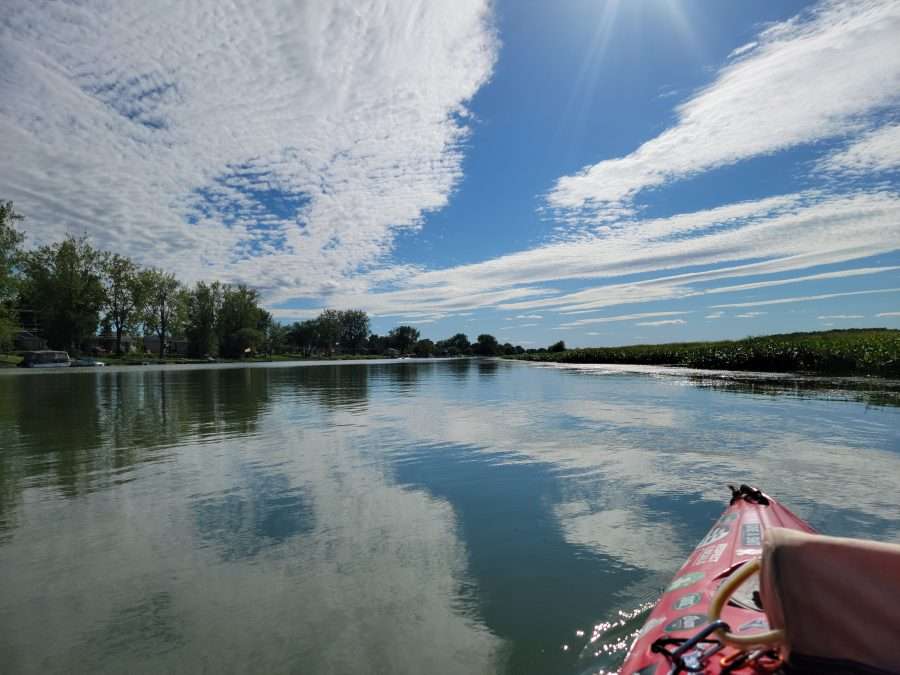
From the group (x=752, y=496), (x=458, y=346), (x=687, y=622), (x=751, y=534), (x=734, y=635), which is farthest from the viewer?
(x=458, y=346)

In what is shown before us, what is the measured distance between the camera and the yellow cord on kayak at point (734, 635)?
7.20 ft

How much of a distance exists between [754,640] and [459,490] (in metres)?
5.89

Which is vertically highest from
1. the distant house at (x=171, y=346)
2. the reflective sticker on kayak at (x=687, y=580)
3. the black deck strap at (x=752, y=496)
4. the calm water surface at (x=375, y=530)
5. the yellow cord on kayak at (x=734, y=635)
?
the distant house at (x=171, y=346)

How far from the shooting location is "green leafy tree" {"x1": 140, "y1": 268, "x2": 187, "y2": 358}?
75812mm

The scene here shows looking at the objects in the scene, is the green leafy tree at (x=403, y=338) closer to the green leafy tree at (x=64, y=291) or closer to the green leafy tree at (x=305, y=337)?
the green leafy tree at (x=305, y=337)

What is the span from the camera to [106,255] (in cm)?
7075

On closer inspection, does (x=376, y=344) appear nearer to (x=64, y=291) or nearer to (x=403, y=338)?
(x=403, y=338)

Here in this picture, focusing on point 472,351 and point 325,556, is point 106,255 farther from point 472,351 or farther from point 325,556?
point 472,351

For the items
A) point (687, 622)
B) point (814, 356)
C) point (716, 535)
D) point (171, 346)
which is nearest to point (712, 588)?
point (687, 622)

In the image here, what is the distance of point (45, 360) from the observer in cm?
5609

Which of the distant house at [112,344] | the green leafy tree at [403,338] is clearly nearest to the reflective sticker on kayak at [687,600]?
the distant house at [112,344]

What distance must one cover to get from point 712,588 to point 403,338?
584 feet

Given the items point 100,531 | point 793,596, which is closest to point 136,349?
point 100,531

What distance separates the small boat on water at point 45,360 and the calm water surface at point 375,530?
52.7 m
